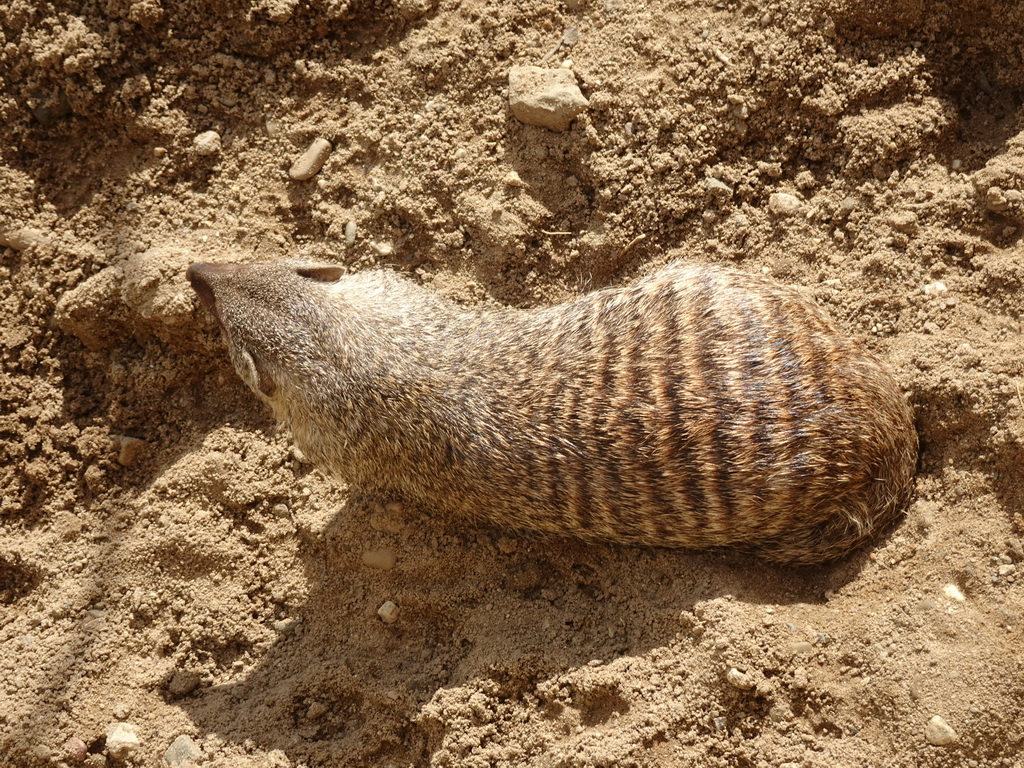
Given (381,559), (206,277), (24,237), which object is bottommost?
(381,559)

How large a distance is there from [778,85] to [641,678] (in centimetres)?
239

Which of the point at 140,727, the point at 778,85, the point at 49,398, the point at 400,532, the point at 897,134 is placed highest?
the point at 778,85

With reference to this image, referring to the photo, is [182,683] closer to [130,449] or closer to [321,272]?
[130,449]

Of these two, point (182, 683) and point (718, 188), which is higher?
point (718, 188)

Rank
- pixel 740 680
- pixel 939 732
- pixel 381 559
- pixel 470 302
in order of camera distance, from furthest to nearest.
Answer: pixel 470 302 → pixel 381 559 → pixel 740 680 → pixel 939 732

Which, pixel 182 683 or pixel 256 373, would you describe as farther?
pixel 182 683

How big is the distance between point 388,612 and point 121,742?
3.59 ft

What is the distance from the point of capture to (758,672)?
3.09m

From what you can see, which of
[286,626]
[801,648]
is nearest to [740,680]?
[801,648]

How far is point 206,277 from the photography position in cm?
365

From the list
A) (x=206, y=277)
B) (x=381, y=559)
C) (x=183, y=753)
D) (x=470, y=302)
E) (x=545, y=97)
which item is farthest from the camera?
(x=470, y=302)

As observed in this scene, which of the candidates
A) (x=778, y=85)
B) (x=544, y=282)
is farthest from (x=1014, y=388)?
(x=544, y=282)

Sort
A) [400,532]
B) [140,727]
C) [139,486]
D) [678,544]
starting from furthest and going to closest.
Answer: [139,486] < [400,532] < [140,727] < [678,544]

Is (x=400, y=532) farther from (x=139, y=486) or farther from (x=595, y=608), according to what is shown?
(x=139, y=486)
